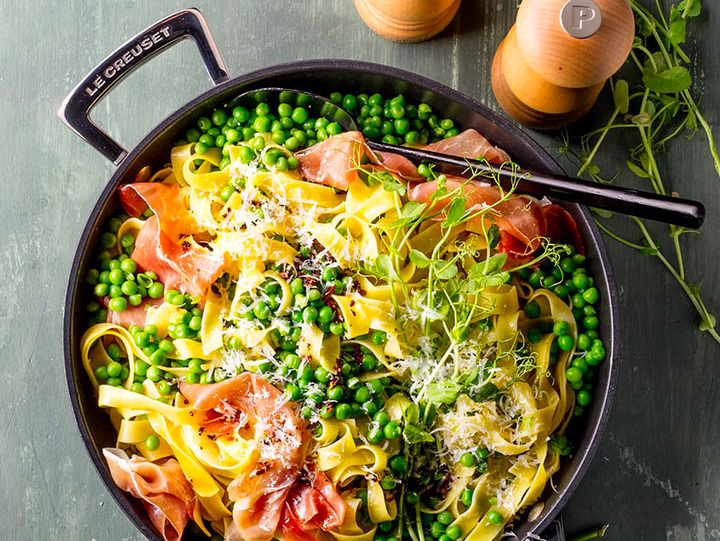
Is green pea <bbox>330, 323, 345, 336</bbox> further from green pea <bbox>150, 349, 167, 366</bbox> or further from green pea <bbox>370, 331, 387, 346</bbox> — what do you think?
green pea <bbox>150, 349, 167, 366</bbox>

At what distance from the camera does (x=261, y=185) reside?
3.07 m

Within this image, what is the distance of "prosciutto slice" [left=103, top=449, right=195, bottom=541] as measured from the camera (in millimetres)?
2930

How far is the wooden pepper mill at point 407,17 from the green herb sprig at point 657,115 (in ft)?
2.71

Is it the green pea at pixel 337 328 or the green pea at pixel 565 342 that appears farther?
the green pea at pixel 565 342

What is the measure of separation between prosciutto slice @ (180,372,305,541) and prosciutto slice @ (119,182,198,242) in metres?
0.66

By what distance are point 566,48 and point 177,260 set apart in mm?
1773

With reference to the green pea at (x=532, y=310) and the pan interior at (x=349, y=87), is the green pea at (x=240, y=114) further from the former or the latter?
the green pea at (x=532, y=310)

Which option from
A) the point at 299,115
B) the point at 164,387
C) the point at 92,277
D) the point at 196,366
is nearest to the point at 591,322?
the point at 299,115

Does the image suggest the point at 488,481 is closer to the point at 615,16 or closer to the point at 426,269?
the point at 426,269

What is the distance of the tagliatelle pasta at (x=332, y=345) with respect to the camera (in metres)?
2.93

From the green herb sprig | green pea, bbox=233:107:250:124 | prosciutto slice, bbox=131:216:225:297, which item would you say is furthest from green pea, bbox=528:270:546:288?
green pea, bbox=233:107:250:124

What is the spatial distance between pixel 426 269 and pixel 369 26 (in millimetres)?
1273

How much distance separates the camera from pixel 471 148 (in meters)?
3.22

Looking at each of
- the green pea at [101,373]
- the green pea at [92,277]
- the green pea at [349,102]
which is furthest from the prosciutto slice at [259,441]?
the green pea at [349,102]
